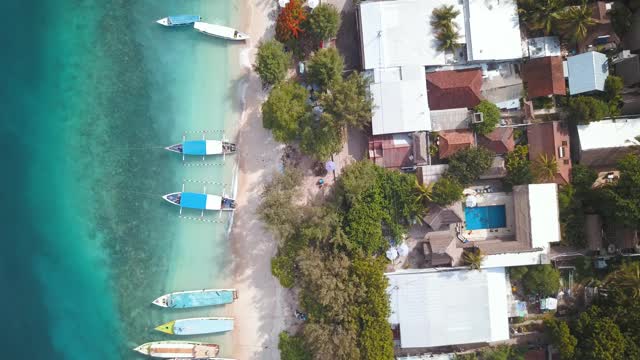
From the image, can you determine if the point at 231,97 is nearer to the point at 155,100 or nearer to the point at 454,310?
the point at 155,100

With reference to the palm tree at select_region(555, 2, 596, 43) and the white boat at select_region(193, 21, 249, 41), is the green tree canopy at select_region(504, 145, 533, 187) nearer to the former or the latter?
the palm tree at select_region(555, 2, 596, 43)

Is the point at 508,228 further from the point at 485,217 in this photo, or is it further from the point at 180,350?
the point at 180,350

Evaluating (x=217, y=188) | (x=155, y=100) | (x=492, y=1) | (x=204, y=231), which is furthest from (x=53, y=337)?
(x=492, y=1)

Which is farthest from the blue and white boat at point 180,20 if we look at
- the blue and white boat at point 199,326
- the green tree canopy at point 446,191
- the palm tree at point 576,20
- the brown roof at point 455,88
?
the palm tree at point 576,20

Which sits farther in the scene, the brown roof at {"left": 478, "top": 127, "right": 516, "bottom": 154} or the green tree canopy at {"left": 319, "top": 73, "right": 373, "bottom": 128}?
the brown roof at {"left": 478, "top": 127, "right": 516, "bottom": 154}

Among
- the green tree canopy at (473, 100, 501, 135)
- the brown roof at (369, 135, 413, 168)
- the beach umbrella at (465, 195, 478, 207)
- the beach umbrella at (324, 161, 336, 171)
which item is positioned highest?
the green tree canopy at (473, 100, 501, 135)

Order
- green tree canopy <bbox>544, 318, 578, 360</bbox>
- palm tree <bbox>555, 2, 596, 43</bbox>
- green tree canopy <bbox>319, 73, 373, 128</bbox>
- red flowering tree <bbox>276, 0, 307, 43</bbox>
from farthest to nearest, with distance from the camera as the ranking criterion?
red flowering tree <bbox>276, 0, 307, 43</bbox>
palm tree <bbox>555, 2, 596, 43</bbox>
green tree canopy <bbox>544, 318, 578, 360</bbox>
green tree canopy <bbox>319, 73, 373, 128</bbox>

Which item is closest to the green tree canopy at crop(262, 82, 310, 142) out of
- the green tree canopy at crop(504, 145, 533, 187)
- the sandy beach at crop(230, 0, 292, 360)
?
the sandy beach at crop(230, 0, 292, 360)
